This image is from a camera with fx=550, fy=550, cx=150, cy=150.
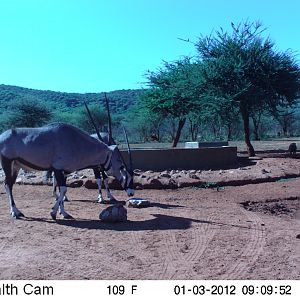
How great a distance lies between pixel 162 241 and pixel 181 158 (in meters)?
10.7

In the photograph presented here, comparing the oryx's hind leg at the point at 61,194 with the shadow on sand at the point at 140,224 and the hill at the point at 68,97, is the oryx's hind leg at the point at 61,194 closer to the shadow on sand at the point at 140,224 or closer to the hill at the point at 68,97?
the shadow on sand at the point at 140,224

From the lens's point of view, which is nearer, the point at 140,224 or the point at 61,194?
the point at 140,224

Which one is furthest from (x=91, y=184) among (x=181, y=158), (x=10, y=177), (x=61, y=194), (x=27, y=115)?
(x=27, y=115)

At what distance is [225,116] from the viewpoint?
82.9 ft

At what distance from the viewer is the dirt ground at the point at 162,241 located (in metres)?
6.77

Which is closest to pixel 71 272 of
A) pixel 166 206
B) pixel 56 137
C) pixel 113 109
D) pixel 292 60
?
pixel 56 137

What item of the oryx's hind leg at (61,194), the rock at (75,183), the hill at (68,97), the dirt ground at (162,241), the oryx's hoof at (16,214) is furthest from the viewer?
the hill at (68,97)

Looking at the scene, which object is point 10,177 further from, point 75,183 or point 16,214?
point 75,183

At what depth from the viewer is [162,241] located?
28.0 feet

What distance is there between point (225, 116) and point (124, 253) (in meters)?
18.2

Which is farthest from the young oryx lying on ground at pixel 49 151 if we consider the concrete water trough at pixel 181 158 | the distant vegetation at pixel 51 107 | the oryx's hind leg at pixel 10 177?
the distant vegetation at pixel 51 107

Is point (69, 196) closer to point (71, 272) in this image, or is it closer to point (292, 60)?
point (71, 272)

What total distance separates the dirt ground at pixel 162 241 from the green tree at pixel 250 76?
11259mm

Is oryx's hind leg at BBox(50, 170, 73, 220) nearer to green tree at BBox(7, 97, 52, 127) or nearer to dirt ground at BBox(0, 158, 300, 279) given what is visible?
dirt ground at BBox(0, 158, 300, 279)
